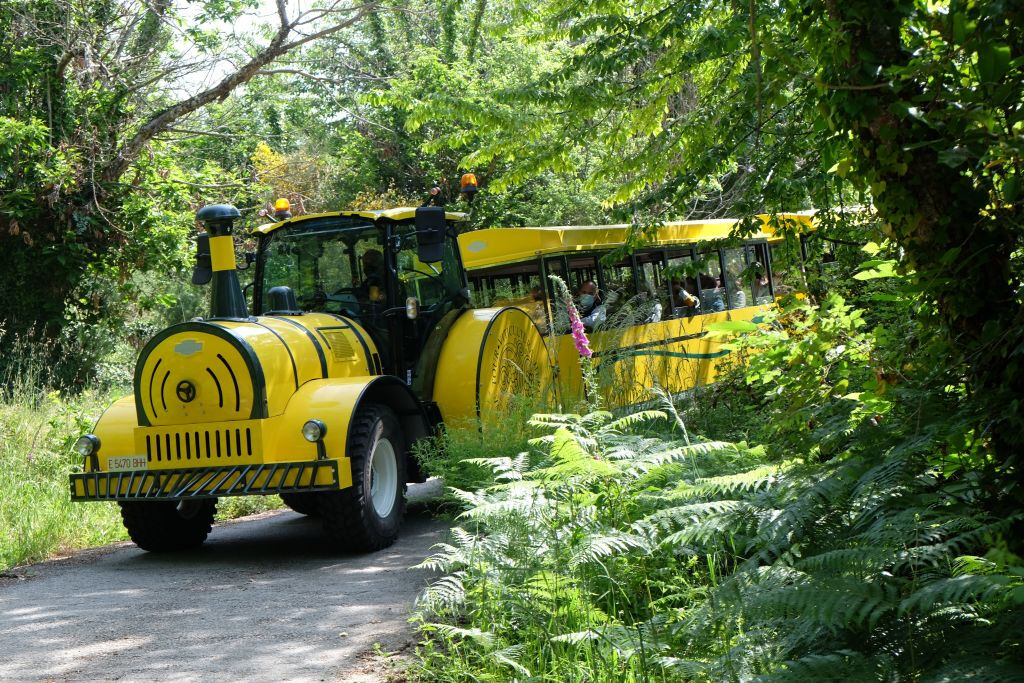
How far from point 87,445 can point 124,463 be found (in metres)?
0.32

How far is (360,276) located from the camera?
9633mm

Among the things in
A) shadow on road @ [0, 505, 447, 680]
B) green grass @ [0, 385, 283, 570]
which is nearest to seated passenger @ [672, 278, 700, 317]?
green grass @ [0, 385, 283, 570]

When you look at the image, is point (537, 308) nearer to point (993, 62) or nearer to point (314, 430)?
point (314, 430)

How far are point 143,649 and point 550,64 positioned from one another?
18.6 metres

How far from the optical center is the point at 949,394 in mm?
3879

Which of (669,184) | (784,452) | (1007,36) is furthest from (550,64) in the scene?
(1007,36)

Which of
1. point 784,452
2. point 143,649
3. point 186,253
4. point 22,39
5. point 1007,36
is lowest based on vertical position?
point 143,649

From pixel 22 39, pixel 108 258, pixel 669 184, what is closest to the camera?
pixel 669 184

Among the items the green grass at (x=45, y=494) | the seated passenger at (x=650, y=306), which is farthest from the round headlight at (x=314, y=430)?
the seated passenger at (x=650, y=306)

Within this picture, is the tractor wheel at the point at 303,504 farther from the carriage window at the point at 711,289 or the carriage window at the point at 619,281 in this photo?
the carriage window at the point at 711,289

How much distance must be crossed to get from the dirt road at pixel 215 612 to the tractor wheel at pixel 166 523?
0.15 metres

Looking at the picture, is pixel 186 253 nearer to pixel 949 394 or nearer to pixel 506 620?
pixel 506 620

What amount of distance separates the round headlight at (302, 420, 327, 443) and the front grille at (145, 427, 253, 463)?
45 centimetres

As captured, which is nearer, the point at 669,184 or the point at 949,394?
the point at 949,394
